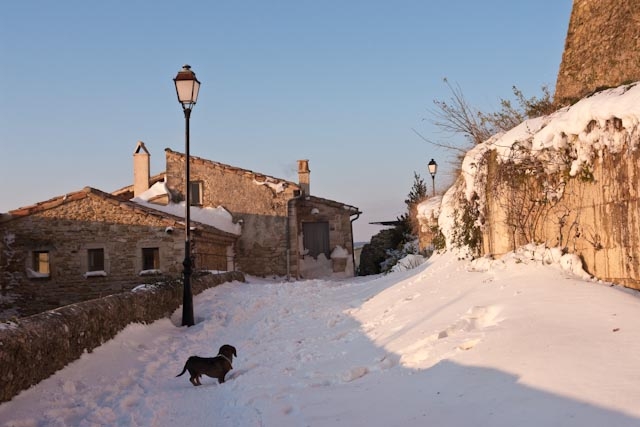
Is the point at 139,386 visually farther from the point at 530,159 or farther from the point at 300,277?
the point at 300,277

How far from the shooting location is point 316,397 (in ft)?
15.4

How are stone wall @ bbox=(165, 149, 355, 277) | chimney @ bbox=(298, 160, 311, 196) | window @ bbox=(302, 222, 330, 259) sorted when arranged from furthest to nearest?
chimney @ bbox=(298, 160, 311, 196)
window @ bbox=(302, 222, 330, 259)
stone wall @ bbox=(165, 149, 355, 277)

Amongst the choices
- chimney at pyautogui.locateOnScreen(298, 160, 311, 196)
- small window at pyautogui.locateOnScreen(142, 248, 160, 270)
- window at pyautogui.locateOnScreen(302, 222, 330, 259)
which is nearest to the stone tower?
small window at pyautogui.locateOnScreen(142, 248, 160, 270)

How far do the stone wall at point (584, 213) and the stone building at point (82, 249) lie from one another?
14.4 metres

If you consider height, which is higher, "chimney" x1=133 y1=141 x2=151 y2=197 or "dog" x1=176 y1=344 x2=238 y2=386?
"chimney" x1=133 y1=141 x2=151 y2=197

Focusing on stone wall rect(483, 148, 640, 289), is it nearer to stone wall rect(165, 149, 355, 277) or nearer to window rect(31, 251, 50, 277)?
stone wall rect(165, 149, 355, 277)

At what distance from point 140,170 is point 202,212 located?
143 inches

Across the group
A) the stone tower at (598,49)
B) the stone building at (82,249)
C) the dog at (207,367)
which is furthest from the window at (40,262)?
the stone tower at (598,49)

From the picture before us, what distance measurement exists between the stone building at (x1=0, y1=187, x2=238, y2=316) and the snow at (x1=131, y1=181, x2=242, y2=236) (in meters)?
3.14

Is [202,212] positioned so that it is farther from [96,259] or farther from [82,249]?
[82,249]

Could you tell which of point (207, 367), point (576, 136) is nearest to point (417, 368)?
point (207, 367)

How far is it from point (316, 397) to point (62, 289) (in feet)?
61.0

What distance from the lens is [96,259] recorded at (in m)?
21.2

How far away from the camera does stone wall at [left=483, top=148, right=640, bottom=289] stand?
17.6ft
